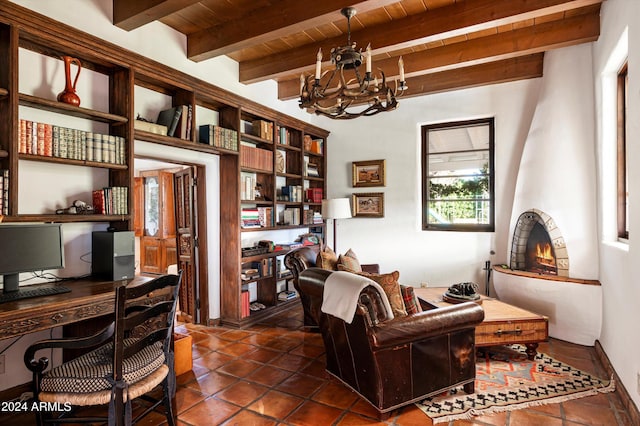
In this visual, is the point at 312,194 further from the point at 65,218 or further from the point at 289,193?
the point at 65,218

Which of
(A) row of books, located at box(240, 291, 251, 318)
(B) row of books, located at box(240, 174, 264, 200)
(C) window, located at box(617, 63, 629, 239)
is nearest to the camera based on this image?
(C) window, located at box(617, 63, 629, 239)

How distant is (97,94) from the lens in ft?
9.87

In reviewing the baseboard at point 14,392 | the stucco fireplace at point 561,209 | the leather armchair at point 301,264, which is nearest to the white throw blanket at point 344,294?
the leather armchair at point 301,264

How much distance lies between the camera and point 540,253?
411 centimetres

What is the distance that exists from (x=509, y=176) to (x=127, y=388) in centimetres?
466

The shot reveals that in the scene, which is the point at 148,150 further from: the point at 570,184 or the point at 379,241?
the point at 570,184

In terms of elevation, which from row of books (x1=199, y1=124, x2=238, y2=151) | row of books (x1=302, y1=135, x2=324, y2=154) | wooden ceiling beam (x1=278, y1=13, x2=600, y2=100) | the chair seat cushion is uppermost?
wooden ceiling beam (x1=278, y1=13, x2=600, y2=100)

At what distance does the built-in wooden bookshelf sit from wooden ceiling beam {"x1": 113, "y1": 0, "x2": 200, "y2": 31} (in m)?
0.23

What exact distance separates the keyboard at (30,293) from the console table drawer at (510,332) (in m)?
3.17

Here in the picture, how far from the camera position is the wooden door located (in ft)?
14.1

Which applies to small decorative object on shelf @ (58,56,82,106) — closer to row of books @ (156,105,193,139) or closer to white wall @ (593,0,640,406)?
row of books @ (156,105,193,139)

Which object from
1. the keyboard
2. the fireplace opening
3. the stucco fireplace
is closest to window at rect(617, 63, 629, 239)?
the stucco fireplace

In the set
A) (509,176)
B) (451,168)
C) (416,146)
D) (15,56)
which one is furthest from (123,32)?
(509,176)

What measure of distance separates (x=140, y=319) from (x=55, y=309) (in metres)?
0.63
